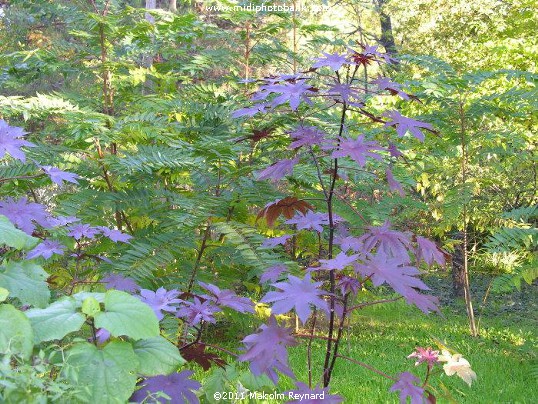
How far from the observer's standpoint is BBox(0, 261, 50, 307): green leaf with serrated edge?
1.24m

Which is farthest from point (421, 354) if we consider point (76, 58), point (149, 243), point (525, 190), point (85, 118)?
point (525, 190)

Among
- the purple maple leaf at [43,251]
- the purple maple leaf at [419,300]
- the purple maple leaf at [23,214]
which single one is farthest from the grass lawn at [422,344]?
the purple maple leaf at [23,214]

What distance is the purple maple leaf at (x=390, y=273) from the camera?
1307mm

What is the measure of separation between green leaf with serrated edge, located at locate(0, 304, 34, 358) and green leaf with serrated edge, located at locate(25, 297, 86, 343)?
4 centimetres

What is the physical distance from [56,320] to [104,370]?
13 centimetres

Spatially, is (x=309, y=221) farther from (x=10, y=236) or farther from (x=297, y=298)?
(x=10, y=236)

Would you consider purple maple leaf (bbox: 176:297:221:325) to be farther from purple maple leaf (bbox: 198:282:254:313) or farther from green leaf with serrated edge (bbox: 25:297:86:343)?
green leaf with serrated edge (bbox: 25:297:86:343)

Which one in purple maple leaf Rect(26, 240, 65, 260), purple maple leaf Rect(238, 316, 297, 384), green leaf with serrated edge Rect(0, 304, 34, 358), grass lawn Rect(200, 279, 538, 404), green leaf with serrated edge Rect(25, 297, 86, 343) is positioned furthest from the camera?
grass lawn Rect(200, 279, 538, 404)

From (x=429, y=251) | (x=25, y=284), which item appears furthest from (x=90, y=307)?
(x=429, y=251)

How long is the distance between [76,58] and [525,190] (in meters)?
4.72

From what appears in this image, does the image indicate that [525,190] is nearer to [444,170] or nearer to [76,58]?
[444,170]

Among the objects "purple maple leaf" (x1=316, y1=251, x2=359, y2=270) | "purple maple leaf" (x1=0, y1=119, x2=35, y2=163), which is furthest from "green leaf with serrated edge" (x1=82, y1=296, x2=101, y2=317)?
"purple maple leaf" (x1=0, y1=119, x2=35, y2=163)

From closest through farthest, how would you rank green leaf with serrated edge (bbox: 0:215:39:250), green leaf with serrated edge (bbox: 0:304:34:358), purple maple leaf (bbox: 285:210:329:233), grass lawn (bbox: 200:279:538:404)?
green leaf with serrated edge (bbox: 0:304:34:358)
green leaf with serrated edge (bbox: 0:215:39:250)
purple maple leaf (bbox: 285:210:329:233)
grass lawn (bbox: 200:279:538:404)

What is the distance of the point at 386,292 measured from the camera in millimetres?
7980
